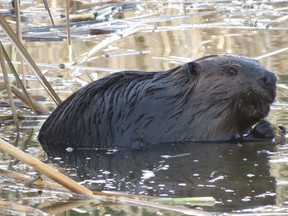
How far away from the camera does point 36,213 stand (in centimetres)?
371

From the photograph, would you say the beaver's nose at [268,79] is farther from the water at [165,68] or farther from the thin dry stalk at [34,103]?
the thin dry stalk at [34,103]

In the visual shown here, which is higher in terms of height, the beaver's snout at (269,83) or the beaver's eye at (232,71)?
the beaver's eye at (232,71)

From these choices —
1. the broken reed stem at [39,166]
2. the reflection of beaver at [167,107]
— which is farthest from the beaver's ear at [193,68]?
the broken reed stem at [39,166]

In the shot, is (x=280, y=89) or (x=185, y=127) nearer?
(x=185, y=127)

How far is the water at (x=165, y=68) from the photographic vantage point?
4.14 m

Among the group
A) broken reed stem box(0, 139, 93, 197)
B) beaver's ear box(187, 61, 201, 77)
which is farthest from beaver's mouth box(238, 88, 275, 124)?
broken reed stem box(0, 139, 93, 197)

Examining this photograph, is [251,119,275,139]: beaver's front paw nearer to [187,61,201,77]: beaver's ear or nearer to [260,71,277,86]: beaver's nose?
[260,71,277,86]: beaver's nose

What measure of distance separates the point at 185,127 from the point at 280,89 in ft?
3.80

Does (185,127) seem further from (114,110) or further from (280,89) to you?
(280,89)

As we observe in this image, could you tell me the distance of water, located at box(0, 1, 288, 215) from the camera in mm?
4137

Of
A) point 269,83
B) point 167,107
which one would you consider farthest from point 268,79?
point 167,107

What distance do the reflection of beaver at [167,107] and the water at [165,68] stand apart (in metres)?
0.14

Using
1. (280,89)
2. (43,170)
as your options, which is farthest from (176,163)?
(280,89)

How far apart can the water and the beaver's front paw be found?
0.36ft
